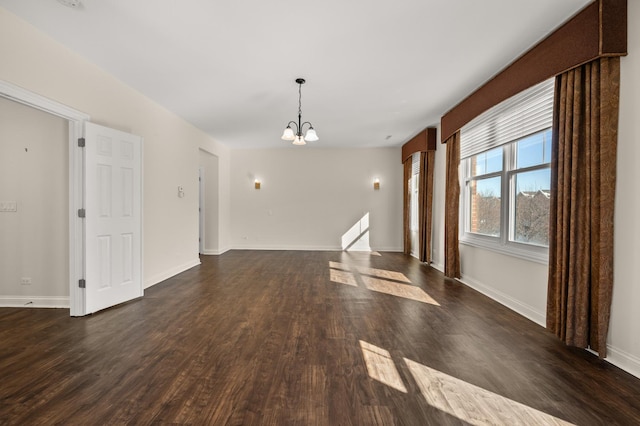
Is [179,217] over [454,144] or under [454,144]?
under

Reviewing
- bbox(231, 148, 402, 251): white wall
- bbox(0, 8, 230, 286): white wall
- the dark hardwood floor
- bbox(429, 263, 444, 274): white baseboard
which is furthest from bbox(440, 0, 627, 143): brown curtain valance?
bbox(0, 8, 230, 286): white wall

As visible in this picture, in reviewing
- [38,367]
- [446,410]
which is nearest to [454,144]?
[446,410]

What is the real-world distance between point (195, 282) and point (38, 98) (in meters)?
2.95

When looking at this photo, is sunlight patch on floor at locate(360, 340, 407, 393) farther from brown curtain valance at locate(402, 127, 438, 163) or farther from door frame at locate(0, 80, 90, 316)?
brown curtain valance at locate(402, 127, 438, 163)

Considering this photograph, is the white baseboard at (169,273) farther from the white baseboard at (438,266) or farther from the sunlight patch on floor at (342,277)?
the white baseboard at (438,266)

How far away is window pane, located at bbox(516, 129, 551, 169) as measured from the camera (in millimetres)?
3201

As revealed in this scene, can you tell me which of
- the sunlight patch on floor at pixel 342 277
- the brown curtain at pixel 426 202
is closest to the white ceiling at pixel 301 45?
the brown curtain at pixel 426 202

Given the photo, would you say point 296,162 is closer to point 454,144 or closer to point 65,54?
point 454,144

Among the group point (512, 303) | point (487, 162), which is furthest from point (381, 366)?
point (487, 162)

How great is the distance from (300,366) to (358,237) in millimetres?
6091

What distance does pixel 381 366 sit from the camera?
226 cm

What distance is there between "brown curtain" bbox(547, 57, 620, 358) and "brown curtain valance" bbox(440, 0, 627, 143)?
0.32 ft

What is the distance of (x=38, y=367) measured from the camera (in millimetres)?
2221

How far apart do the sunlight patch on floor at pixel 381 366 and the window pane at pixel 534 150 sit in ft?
8.59
